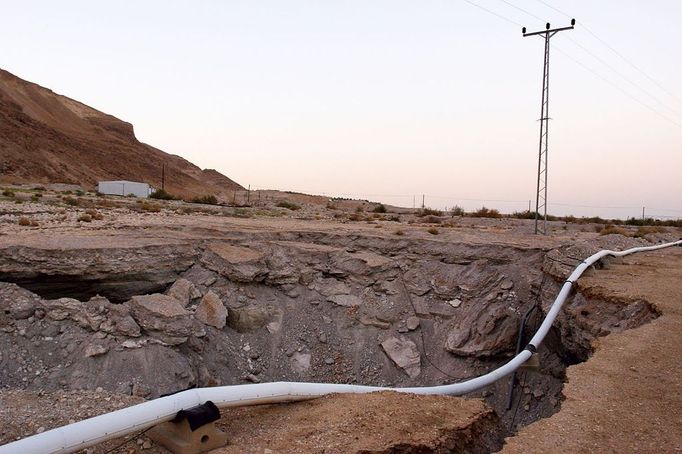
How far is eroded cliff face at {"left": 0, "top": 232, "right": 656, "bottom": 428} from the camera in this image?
31.9ft

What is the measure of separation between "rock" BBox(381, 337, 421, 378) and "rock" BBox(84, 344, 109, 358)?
6.21 metres

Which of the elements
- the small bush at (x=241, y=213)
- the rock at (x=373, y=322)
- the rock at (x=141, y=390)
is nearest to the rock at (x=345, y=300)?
the rock at (x=373, y=322)

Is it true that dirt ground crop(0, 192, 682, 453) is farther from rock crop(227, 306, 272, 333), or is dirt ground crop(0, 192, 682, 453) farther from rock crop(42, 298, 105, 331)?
rock crop(227, 306, 272, 333)

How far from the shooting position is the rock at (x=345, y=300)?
13.6 m

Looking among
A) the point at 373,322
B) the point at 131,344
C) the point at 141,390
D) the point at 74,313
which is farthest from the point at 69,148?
the point at 141,390

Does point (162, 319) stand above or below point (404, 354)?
above

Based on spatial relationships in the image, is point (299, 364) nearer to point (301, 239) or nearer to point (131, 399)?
point (301, 239)

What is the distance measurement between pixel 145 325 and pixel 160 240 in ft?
9.12

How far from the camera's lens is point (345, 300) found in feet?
44.8

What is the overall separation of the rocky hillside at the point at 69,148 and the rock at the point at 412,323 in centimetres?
4543

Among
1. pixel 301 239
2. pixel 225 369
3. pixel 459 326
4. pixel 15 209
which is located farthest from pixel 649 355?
pixel 15 209

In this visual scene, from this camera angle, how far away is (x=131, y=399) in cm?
707

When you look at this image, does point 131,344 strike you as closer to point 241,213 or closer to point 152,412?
point 152,412

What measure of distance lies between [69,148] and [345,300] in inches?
2221
